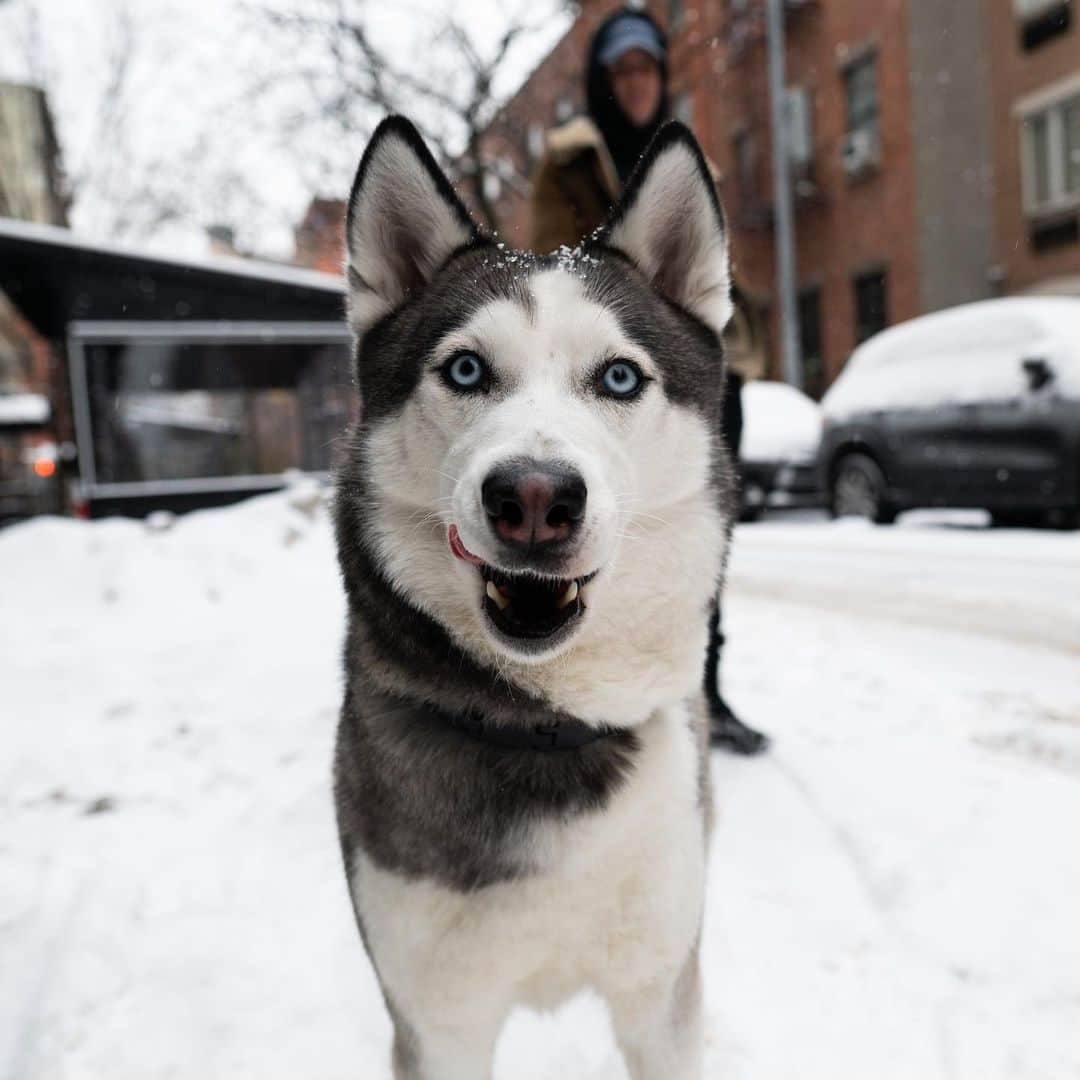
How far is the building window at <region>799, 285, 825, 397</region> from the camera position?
65.1 ft

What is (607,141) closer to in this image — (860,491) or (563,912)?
(563,912)

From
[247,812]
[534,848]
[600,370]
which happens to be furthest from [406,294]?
[247,812]

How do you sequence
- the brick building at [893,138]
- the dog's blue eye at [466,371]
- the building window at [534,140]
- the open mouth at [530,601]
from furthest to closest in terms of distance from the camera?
the building window at [534,140] → the brick building at [893,138] → the dog's blue eye at [466,371] → the open mouth at [530,601]

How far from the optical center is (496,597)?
1.51 m

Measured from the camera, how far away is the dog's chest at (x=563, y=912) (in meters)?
1.52

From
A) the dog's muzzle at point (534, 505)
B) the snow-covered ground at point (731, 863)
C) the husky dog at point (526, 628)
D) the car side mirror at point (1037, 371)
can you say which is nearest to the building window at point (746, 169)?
the car side mirror at point (1037, 371)

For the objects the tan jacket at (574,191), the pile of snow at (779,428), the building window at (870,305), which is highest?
the building window at (870,305)

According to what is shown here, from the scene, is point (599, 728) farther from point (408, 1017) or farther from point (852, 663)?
point (852, 663)

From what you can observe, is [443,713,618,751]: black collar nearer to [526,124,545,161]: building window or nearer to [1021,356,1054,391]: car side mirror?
[1021,356,1054,391]: car side mirror

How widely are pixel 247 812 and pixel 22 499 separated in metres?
15.0

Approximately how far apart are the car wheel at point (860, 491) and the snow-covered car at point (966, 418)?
0.01 metres

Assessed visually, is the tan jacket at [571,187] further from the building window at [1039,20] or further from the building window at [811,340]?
the building window at [811,340]

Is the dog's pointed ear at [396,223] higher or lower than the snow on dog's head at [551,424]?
higher

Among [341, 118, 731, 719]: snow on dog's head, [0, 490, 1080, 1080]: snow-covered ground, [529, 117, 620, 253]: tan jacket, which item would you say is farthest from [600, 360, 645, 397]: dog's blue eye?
[0, 490, 1080, 1080]: snow-covered ground
